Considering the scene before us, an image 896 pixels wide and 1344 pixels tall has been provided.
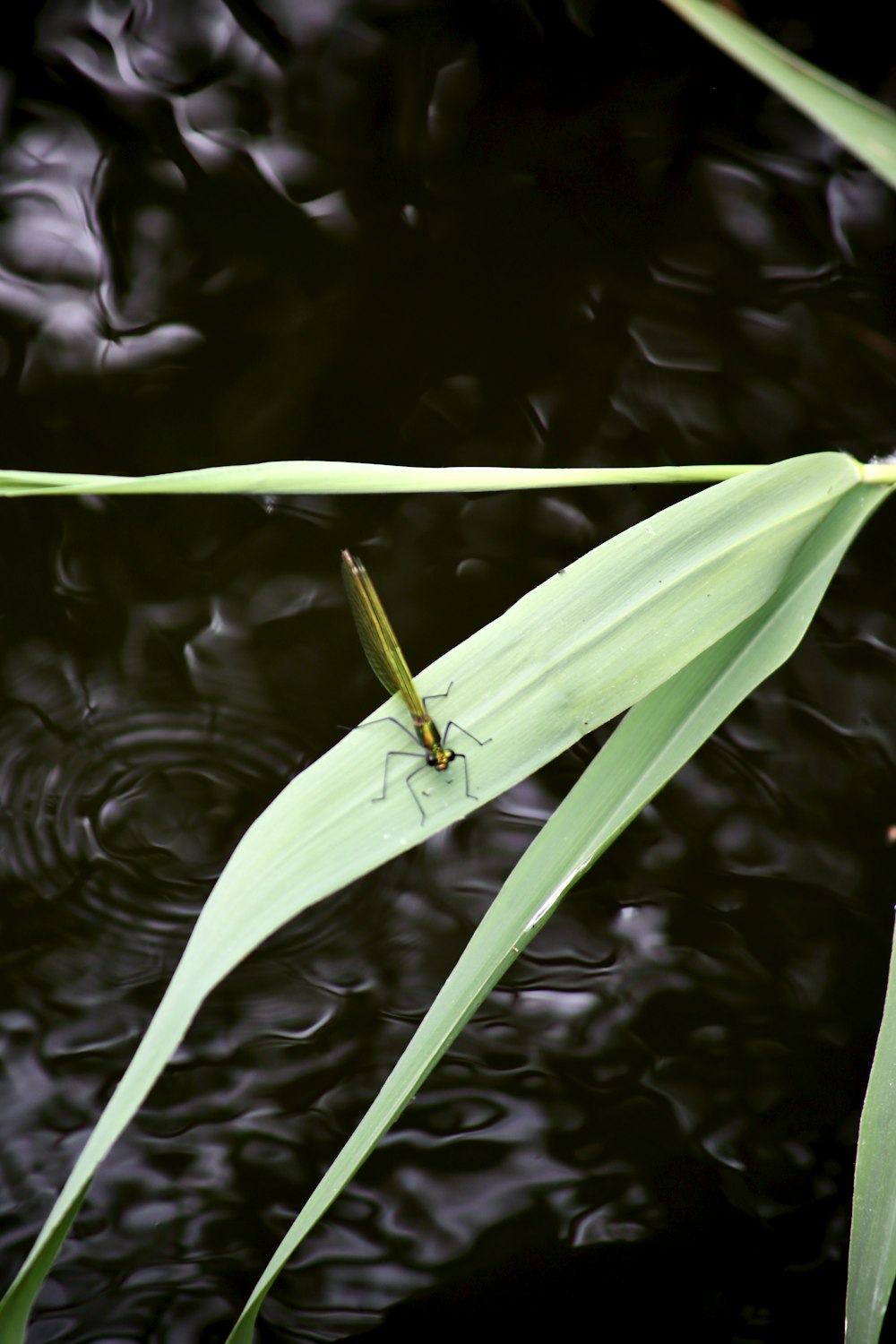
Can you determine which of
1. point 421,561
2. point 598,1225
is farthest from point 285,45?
point 598,1225

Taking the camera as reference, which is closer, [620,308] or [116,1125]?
[116,1125]

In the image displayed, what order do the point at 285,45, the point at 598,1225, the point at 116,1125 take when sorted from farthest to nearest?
the point at 598,1225
the point at 285,45
the point at 116,1125

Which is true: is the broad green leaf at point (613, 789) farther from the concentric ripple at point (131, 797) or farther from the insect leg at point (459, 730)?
the concentric ripple at point (131, 797)

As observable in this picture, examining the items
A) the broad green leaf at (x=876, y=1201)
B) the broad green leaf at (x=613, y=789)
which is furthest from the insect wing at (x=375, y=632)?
the broad green leaf at (x=876, y=1201)

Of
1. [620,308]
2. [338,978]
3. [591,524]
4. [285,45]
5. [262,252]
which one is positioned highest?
A: [285,45]

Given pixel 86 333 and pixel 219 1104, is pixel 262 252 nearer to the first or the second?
pixel 86 333

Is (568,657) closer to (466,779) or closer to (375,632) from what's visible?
(466,779)

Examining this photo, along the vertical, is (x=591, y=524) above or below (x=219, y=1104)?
above
